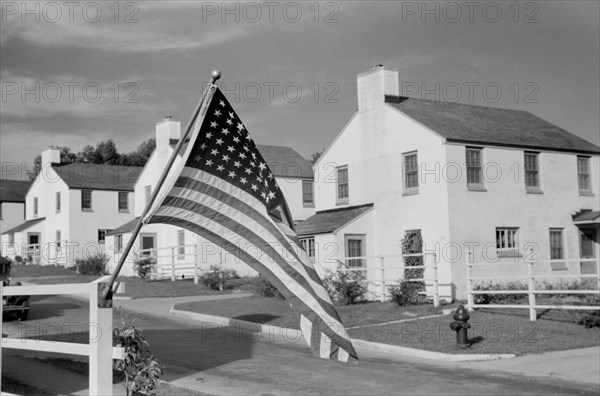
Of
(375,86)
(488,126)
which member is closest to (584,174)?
(488,126)

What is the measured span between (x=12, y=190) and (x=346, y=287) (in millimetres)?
50934

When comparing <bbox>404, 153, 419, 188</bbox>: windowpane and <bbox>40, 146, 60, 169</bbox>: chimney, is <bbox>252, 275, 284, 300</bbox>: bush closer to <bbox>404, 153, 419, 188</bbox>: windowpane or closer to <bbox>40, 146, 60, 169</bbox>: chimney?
<bbox>404, 153, 419, 188</bbox>: windowpane

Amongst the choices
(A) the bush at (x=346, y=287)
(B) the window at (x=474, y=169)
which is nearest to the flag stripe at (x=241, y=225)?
(A) the bush at (x=346, y=287)

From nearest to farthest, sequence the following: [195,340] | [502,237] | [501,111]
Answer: [195,340] < [502,237] < [501,111]

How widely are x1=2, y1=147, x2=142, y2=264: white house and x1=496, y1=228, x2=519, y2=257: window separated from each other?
31715mm

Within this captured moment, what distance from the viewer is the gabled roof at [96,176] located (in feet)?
179

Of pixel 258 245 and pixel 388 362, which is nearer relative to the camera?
pixel 258 245

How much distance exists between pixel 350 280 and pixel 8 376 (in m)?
15.6

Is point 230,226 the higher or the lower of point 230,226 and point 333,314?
the higher

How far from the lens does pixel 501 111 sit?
35.4 metres

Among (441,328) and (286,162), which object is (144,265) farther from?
(441,328)

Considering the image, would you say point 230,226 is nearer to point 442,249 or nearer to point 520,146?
point 442,249

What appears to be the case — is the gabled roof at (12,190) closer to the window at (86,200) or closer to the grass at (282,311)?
the window at (86,200)

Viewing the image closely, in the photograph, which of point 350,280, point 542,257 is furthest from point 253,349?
point 542,257
